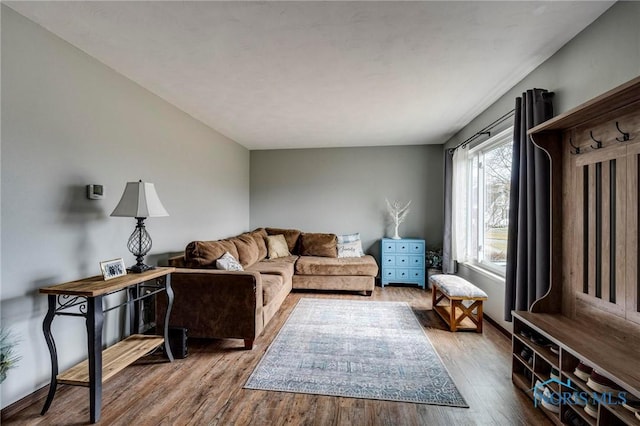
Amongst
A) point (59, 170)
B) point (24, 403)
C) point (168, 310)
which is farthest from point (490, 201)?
point (24, 403)

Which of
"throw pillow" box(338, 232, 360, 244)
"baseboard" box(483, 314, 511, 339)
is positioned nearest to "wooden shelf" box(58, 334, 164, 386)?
"baseboard" box(483, 314, 511, 339)

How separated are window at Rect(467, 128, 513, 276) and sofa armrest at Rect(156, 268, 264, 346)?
2.69 m

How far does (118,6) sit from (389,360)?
3.10 metres

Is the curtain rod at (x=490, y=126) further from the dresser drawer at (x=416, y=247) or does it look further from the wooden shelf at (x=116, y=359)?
the wooden shelf at (x=116, y=359)

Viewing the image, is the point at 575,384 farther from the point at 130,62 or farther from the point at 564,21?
the point at 130,62

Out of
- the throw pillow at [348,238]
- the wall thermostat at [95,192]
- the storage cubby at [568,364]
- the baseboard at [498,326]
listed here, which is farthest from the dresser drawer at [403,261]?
the wall thermostat at [95,192]

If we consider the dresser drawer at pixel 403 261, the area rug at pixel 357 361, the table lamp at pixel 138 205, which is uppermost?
the table lamp at pixel 138 205

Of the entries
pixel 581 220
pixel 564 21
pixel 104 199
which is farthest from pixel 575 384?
pixel 104 199

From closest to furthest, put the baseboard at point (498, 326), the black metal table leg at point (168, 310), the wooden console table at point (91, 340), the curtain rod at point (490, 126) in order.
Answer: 1. the wooden console table at point (91, 340)
2. the black metal table leg at point (168, 310)
3. the curtain rod at point (490, 126)
4. the baseboard at point (498, 326)

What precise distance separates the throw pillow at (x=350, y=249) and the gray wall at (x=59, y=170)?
2.82 metres

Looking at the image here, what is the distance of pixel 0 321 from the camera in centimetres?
169

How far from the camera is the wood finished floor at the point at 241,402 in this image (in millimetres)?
1710

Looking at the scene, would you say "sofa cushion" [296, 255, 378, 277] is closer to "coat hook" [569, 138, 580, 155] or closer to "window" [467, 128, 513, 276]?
"window" [467, 128, 513, 276]

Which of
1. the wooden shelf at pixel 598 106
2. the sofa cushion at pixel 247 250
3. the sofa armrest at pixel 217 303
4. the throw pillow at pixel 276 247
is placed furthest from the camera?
the throw pillow at pixel 276 247
